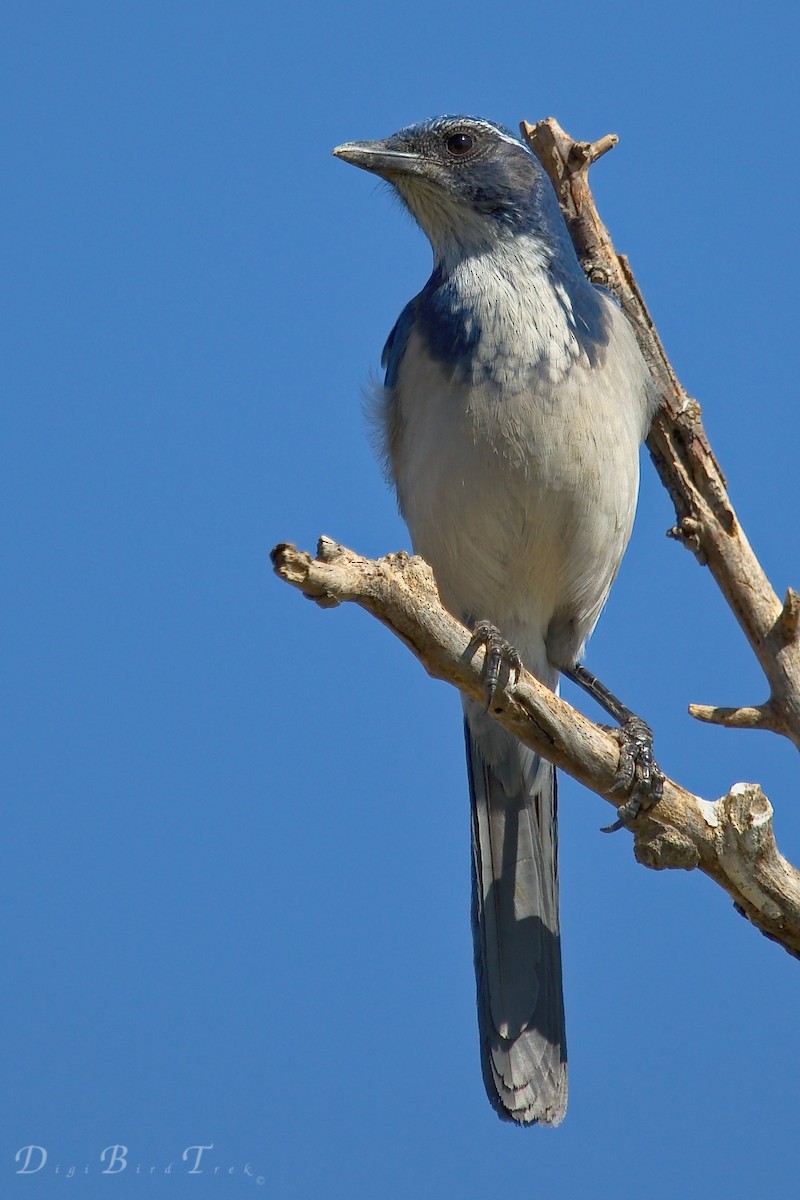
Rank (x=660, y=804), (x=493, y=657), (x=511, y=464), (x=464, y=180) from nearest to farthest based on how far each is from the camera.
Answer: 1. (x=493, y=657)
2. (x=660, y=804)
3. (x=511, y=464)
4. (x=464, y=180)

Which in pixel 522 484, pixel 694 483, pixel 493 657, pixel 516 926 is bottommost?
pixel 516 926

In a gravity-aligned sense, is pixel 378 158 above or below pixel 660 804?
above

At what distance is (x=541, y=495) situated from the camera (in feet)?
18.2

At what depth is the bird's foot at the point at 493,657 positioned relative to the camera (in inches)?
178

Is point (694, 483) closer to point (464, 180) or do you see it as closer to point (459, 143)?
point (464, 180)

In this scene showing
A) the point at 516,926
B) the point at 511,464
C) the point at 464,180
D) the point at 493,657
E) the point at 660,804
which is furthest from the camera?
the point at 464,180

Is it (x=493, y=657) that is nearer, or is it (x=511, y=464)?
(x=493, y=657)

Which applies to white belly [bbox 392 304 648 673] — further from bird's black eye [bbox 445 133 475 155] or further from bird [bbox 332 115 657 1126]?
bird's black eye [bbox 445 133 475 155]

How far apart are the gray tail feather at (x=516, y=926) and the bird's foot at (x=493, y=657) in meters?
1.61

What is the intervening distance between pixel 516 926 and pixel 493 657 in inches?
72.2

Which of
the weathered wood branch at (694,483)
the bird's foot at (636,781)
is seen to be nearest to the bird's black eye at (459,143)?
the weathered wood branch at (694,483)

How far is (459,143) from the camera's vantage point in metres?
6.11

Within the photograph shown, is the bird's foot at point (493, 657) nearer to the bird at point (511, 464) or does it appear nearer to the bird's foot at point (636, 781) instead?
the bird's foot at point (636, 781)

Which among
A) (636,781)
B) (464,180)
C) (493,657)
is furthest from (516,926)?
(464,180)
